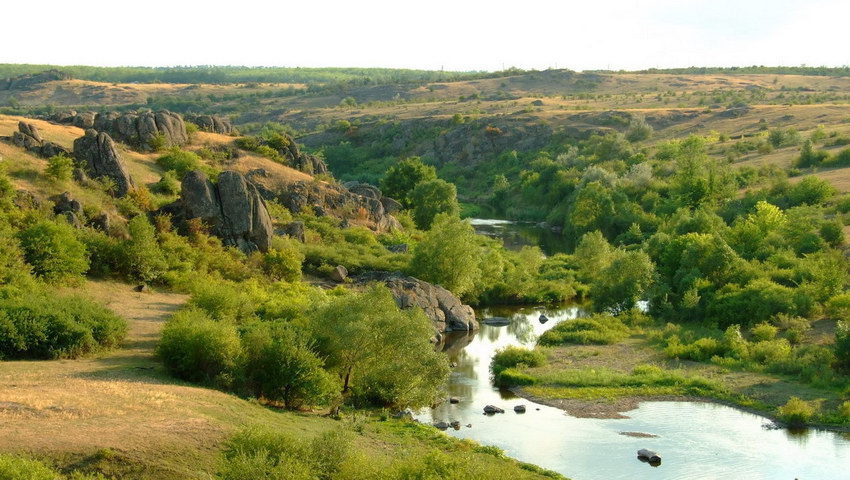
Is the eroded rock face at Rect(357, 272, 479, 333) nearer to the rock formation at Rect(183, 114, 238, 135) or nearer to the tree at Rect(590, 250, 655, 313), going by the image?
the tree at Rect(590, 250, 655, 313)

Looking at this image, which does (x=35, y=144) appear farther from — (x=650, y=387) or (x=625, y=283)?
(x=650, y=387)

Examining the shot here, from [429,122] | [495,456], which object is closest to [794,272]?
[495,456]

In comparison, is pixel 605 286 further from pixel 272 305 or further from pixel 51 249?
pixel 51 249

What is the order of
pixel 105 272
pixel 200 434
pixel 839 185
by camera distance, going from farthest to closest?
pixel 839 185 < pixel 105 272 < pixel 200 434

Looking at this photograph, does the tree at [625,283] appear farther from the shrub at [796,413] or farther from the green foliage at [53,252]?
the green foliage at [53,252]

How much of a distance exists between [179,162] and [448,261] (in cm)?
1952

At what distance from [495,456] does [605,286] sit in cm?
2290

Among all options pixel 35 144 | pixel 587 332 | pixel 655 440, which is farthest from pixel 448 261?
pixel 35 144

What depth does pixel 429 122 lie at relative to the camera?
441 feet

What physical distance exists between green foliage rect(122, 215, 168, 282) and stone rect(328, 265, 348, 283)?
9854 millimetres

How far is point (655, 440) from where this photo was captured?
3166cm

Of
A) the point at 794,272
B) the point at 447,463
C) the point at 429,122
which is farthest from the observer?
the point at 429,122

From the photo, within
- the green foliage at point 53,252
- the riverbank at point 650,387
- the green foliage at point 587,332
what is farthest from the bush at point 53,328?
the green foliage at point 587,332

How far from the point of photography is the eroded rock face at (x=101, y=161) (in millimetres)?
51438
